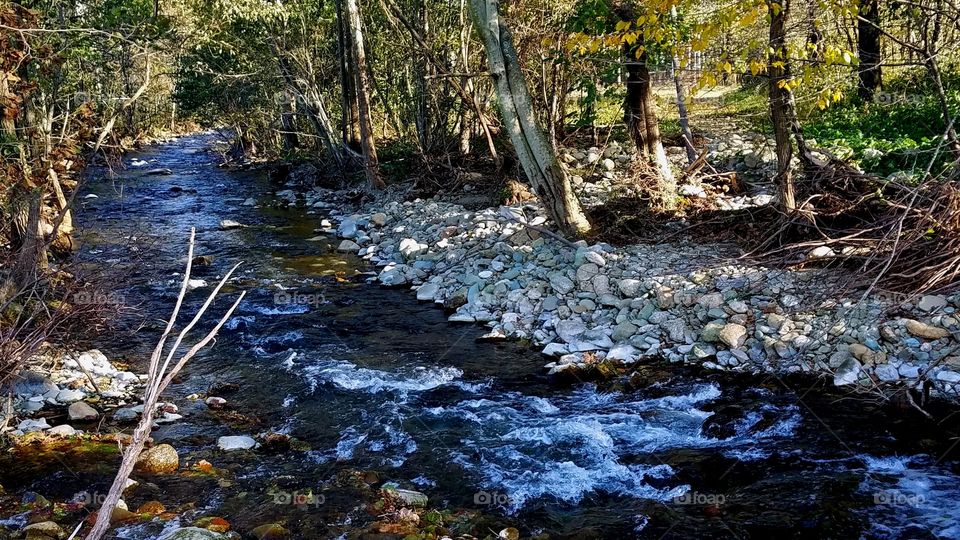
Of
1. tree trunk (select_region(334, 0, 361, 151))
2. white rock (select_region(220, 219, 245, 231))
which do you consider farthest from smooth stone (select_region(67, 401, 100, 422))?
tree trunk (select_region(334, 0, 361, 151))

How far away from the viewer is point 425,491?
5848 millimetres

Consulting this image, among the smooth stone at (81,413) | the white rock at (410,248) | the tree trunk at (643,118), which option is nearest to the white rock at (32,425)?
the smooth stone at (81,413)

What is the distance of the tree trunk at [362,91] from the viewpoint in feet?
52.7

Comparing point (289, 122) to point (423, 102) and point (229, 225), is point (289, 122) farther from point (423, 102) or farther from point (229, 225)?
point (229, 225)

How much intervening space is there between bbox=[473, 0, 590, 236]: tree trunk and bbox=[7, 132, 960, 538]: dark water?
235 centimetres

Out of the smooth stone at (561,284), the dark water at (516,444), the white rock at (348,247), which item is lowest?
the dark water at (516,444)

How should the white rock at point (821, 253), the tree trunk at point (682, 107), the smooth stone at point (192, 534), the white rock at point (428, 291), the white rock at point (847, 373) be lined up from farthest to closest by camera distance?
the tree trunk at point (682, 107) < the white rock at point (428, 291) < the white rock at point (821, 253) < the white rock at point (847, 373) < the smooth stone at point (192, 534)

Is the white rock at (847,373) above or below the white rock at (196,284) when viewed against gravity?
below

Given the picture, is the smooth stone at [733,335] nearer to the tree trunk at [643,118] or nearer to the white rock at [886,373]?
the white rock at [886,373]

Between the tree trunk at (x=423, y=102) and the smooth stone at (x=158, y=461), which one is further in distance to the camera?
the tree trunk at (x=423, y=102)

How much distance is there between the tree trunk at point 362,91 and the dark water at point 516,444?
7.93m

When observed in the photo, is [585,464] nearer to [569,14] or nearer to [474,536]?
[474,536]

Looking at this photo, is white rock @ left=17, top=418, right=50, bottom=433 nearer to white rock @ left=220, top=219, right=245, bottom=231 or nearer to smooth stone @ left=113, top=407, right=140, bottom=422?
smooth stone @ left=113, top=407, right=140, bottom=422

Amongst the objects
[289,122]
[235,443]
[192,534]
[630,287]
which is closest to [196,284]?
[235,443]
